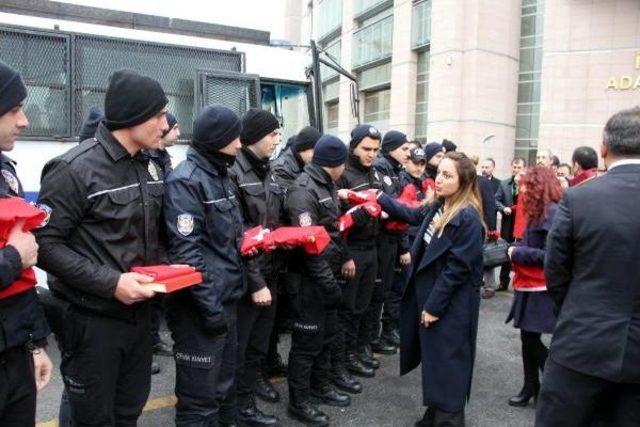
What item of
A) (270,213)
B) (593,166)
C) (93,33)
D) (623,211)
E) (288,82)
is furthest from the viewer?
(288,82)

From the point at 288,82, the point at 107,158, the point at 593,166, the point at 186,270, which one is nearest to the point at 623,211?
the point at 186,270

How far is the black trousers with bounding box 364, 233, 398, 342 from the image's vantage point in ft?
16.5

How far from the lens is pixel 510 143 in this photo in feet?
77.9

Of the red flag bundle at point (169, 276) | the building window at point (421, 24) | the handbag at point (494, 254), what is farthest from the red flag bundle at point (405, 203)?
the building window at point (421, 24)

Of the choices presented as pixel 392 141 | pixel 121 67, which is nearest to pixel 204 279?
pixel 392 141

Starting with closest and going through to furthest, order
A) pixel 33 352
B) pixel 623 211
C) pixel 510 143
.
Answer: pixel 33 352 → pixel 623 211 → pixel 510 143

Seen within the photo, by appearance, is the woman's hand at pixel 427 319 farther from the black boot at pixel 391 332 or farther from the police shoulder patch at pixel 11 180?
the police shoulder patch at pixel 11 180

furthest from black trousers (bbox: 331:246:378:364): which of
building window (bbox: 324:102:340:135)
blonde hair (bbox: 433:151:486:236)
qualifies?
building window (bbox: 324:102:340:135)

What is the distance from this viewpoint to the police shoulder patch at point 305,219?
12.2 ft

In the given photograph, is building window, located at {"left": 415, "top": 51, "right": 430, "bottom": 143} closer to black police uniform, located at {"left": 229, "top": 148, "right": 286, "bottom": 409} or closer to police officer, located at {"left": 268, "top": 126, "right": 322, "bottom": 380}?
police officer, located at {"left": 268, "top": 126, "right": 322, "bottom": 380}

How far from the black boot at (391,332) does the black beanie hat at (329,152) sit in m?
2.28

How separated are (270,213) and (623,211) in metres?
2.16

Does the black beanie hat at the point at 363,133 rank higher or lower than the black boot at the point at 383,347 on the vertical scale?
higher

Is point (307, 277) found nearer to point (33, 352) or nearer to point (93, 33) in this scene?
point (33, 352)
